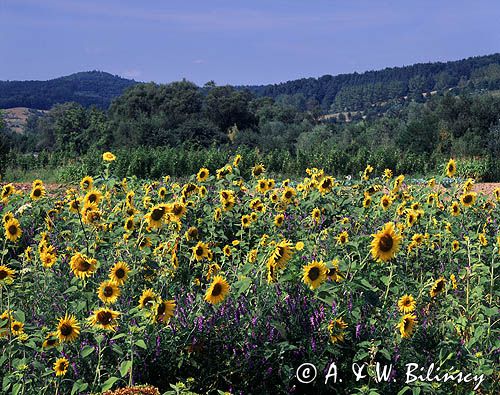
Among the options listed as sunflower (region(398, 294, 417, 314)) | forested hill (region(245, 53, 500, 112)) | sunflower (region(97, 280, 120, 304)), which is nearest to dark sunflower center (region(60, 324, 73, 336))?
sunflower (region(97, 280, 120, 304))

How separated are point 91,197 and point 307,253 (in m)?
1.26

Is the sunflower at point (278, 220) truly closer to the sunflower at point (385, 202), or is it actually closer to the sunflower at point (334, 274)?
the sunflower at point (385, 202)

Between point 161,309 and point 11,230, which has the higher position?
point 11,230

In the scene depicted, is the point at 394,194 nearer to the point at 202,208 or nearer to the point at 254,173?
the point at 254,173

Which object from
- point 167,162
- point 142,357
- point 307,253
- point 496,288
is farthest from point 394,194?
point 167,162

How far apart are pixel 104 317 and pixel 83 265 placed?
395mm

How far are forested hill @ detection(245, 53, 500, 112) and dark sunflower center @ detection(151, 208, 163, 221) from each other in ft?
293

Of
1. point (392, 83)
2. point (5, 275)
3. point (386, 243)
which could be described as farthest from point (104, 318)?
point (392, 83)

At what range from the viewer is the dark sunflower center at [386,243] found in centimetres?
255

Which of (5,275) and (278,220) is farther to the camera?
(278,220)

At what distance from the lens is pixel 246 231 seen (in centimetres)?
432

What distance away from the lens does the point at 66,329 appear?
2.30 metres

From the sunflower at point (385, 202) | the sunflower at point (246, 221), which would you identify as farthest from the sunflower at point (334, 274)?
the sunflower at point (385, 202)

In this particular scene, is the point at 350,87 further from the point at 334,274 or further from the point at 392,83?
the point at 334,274
